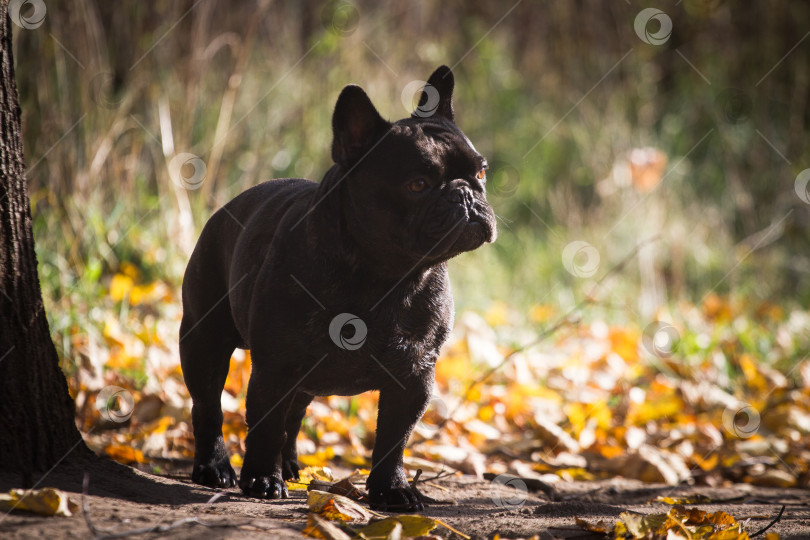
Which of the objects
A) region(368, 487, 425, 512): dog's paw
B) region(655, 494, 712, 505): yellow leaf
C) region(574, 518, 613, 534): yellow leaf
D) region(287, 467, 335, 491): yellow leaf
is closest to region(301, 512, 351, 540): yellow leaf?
region(368, 487, 425, 512): dog's paw

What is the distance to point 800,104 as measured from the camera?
959 centimetres

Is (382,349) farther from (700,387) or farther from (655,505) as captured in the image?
(700,387)

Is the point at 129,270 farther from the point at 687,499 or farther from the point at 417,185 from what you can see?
the point at 687,499

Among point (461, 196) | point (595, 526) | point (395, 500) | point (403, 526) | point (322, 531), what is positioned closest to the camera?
point (322, 531)

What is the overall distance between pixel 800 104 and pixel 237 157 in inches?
266

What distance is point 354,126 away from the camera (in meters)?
2.83

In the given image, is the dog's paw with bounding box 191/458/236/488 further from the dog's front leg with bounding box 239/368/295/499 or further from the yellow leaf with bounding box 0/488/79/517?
the yellow leaf with bounding box 0/488/79/517

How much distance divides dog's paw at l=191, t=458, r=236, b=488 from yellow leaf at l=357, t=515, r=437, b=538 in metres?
Result: 0.92

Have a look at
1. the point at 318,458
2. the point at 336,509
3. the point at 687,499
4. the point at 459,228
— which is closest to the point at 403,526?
the point at 336,509

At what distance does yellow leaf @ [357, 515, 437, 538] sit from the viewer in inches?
90.6

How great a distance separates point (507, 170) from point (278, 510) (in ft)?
25.1

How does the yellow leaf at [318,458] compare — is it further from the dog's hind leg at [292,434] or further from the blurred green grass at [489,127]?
the blurred green grass at [489,127]

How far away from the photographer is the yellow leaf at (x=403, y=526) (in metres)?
2.30

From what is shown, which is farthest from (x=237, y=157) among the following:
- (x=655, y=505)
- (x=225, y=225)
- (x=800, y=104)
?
(x=800, y=104)
